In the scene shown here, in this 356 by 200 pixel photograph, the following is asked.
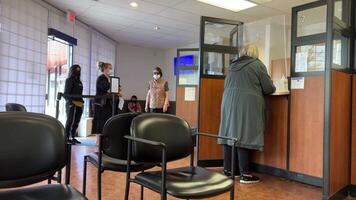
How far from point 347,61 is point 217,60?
1464 millimetres

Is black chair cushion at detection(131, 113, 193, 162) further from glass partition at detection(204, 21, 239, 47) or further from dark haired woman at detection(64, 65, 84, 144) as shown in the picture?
dark haired woman at detection(64, 65, 84, 144)

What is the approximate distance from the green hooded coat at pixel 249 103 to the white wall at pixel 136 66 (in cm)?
607

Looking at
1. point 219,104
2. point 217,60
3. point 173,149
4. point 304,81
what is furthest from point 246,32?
point 173,149

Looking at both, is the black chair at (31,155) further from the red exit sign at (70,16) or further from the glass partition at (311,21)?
the red exit sign at (70,16)

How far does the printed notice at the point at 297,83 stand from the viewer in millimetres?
3125

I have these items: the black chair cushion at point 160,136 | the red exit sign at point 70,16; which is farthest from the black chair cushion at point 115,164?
the red exit sign at point 70,16

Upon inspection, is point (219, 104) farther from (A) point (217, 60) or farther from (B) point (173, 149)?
(B) point (173, 149)

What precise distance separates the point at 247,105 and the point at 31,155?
2.24 meters

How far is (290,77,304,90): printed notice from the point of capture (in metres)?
3.12

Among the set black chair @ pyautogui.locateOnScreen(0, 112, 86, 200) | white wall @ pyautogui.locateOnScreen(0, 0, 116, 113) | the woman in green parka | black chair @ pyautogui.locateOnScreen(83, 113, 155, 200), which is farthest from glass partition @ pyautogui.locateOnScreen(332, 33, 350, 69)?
white wall @ pyautogui.locateOnScreen(0, 0, 116, 113)

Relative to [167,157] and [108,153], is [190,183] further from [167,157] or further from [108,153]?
[108,153]

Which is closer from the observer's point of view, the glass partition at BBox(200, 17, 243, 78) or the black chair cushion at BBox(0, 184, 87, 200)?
the black chair cushion at BBox(0, 184, 87, 200)

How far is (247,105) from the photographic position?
3.17 m

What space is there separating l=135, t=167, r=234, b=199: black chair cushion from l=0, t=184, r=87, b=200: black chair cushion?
1.43ft
